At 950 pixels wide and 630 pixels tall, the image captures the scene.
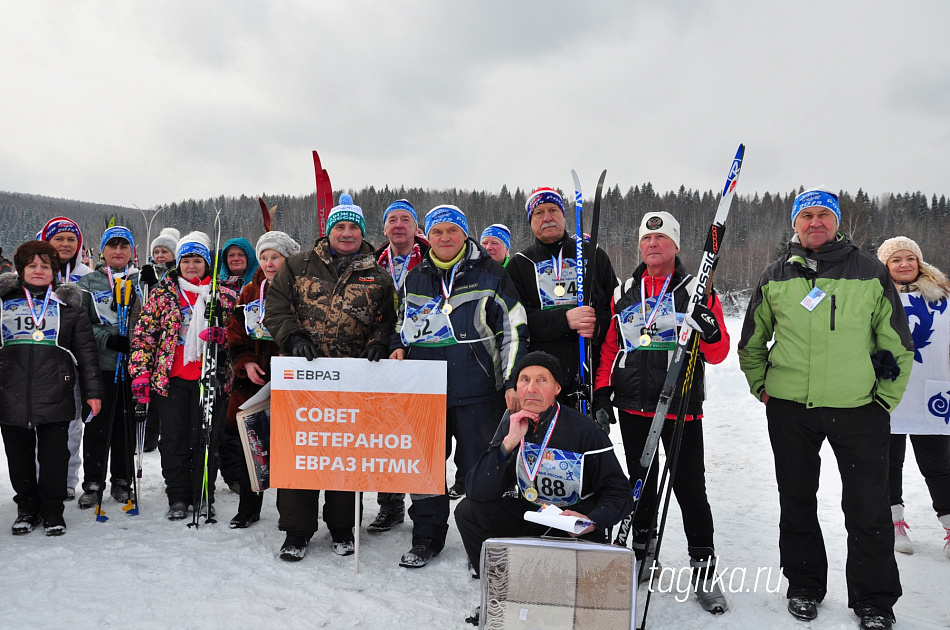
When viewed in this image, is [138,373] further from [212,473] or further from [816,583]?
[816,583]

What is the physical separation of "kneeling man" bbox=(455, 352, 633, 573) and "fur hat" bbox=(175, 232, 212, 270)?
10.1ft

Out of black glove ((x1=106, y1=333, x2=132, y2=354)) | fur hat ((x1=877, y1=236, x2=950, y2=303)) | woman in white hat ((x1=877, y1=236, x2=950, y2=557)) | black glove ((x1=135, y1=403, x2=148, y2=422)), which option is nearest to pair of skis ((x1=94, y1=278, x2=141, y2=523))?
black glove ((x1=106, y1=333, x2=132, y2=354))

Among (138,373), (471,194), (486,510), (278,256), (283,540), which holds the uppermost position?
(471,194)

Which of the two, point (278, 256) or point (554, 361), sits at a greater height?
point (278, 256)

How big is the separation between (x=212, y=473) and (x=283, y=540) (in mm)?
896

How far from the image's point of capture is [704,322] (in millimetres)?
2998

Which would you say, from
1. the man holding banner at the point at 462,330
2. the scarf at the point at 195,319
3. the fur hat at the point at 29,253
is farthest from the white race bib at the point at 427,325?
the fur hat at the point at 29,253

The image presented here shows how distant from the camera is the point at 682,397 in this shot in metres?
3.16

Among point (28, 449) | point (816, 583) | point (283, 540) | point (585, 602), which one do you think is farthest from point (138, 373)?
point (816, 583)

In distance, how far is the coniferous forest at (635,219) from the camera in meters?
48.0

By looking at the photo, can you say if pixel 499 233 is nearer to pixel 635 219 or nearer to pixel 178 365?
pixel 178 365

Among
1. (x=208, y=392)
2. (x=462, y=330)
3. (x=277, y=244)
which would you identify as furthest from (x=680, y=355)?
(x=208, y=392)

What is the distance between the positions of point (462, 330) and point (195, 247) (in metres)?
2.46

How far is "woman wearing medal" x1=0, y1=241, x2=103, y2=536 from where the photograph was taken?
4020 mm
